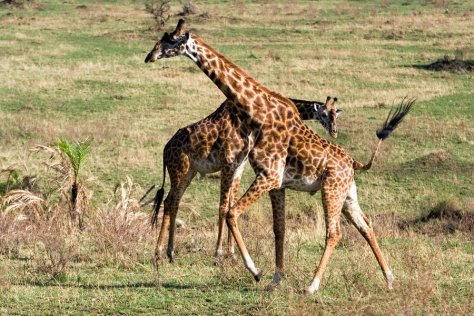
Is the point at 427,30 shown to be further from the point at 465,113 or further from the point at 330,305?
the point at 330,305

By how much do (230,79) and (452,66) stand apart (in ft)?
82.2

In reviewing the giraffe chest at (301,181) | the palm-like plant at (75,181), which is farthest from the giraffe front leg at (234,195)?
the palm-like plant at (75,181)

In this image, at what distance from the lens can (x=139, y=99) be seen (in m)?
26.9

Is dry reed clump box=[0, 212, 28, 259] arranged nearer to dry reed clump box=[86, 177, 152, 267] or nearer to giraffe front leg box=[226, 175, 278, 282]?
dry reed clump box=[86, 177, 152, 267]

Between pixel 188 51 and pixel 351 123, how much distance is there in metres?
14.7

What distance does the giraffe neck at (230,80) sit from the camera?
8969mm

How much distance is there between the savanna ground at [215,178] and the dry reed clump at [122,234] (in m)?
0.03

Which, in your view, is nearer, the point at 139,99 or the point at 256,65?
the point at 139,99

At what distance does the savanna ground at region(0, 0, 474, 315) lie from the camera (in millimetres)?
8656

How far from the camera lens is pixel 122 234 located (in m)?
11.4

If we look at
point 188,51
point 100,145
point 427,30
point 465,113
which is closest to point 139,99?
point 100,145

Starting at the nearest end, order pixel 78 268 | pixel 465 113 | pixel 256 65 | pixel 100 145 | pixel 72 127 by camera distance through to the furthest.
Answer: pixel 78 268
pixel 100 145
pixel 72 127
pixel 465 113
pixel 256 65

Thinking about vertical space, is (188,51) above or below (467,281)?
above

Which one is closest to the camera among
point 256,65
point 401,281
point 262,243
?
point 401,281
